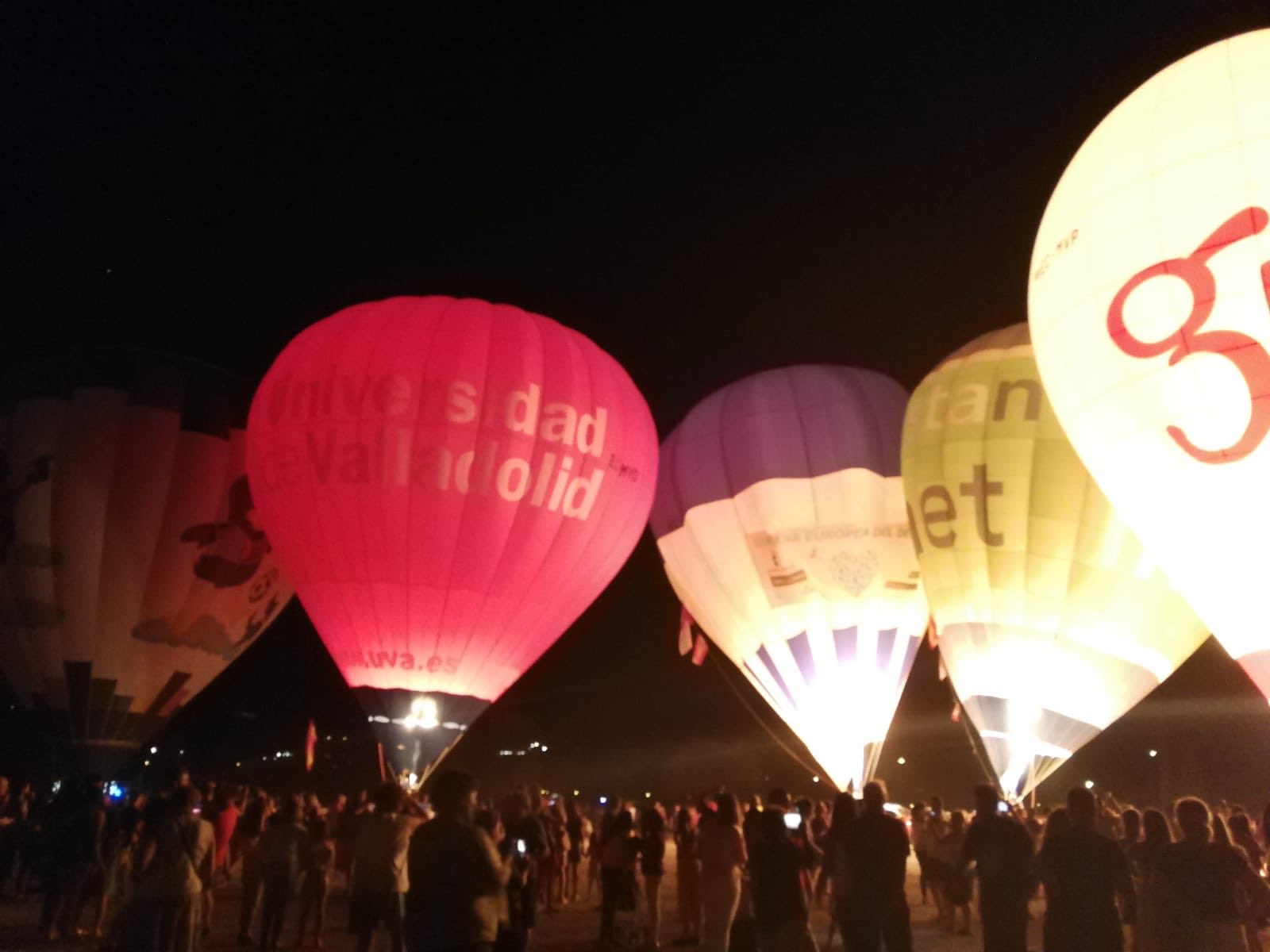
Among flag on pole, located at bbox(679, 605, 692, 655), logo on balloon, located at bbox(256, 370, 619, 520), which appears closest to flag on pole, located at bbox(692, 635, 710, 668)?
flag on pole, located at bbox(679, 605, 692, 655)

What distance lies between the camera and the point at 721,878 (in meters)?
5.70

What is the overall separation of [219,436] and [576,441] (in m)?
4.77

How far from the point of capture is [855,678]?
39.6 feet

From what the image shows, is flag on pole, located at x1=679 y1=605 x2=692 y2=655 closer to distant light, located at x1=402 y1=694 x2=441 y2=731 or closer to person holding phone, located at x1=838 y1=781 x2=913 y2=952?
distant light, located at x1=402 y1=694 x2=441 y2=731

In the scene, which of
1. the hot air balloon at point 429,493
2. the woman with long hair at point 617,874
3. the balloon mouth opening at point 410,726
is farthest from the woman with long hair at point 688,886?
the hot air balloon at point 429,493

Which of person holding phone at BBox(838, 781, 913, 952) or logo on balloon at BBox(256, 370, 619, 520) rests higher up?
logo on balloon at BBox(256, 370, 619, 520)

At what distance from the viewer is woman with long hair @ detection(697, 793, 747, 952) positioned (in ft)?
18.6

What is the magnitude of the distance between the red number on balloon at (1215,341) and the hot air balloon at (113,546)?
31.4ft

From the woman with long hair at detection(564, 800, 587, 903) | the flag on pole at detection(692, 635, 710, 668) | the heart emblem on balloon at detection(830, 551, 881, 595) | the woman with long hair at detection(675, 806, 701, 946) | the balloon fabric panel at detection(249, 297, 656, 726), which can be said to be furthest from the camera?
the flag on pole at detection(692, 635, 710, 668)

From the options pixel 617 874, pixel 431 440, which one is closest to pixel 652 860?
pixel 617 874

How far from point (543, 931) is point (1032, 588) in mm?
5195

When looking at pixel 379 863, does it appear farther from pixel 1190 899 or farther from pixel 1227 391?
pixel 1227 391

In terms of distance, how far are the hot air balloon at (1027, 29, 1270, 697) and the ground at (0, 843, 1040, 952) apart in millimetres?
2784

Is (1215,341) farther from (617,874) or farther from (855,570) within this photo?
(855,570)
